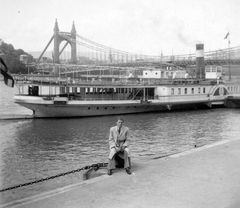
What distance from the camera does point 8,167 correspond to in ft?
44.6

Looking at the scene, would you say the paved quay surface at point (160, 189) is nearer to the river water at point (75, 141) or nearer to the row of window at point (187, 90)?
the river water at point (75, 141)

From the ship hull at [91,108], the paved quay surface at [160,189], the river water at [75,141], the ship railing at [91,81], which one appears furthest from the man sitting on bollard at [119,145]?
the ship railing at [91,81]

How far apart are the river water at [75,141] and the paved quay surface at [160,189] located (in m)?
3.37

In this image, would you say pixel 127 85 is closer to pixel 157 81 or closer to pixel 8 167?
pixel 157 81

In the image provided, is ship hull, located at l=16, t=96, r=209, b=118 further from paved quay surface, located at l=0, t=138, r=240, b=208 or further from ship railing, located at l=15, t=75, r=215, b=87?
paved quay surface, located at l=0, t=138, r=240, b=208

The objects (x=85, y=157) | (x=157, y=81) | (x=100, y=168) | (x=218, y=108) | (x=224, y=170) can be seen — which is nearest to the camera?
(x=224, y=170)

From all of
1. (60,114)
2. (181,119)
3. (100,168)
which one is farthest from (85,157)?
(181,119)

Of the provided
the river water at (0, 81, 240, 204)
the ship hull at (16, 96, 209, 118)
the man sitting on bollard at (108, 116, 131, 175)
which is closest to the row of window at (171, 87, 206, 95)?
the ship hull at (16, 96, 209, 118)

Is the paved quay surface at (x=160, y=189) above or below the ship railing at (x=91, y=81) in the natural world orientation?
below

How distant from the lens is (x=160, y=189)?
6.99 metres

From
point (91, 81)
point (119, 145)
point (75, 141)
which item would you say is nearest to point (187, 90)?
point (91, 81)

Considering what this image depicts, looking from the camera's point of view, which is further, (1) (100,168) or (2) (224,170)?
(1) (100,168)

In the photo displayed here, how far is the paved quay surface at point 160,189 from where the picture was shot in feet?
20.5

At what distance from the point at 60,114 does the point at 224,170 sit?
823 inches
